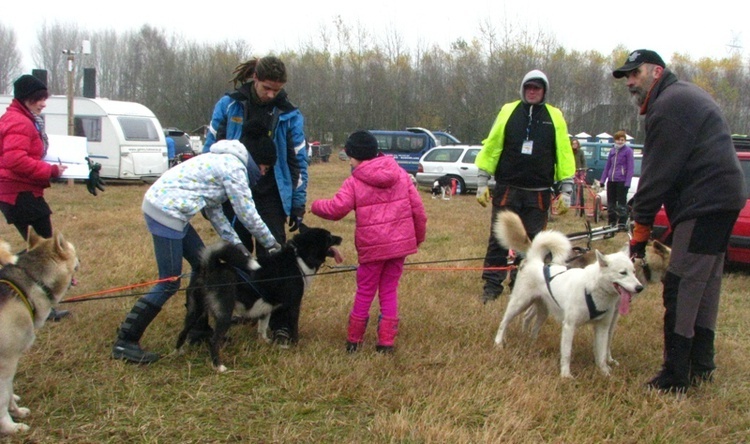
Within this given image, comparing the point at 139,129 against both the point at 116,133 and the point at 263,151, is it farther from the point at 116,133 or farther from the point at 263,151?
the point at 263,151

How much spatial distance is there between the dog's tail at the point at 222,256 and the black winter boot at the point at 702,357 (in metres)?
2.88

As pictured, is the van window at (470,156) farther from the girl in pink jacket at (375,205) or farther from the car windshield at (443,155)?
the girl in pink jacket at (375,205)

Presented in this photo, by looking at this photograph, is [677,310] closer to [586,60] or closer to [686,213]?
[686,213]

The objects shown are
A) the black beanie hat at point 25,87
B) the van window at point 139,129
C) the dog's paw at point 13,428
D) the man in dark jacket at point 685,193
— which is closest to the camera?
the dog's paw at point 13,428

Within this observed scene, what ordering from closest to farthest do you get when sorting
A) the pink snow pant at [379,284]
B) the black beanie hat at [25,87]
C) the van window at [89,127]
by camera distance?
the pink snow pant at [379,284], the black beanie hat at [25,87], the van window at [89,127]

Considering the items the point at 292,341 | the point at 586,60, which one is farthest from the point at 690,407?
the point at 586,60

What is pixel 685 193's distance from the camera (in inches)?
133

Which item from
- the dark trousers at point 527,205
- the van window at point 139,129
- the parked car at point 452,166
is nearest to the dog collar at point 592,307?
the dark trousers at point 527,205

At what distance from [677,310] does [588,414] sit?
826 millimetres

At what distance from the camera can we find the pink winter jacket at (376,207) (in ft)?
12.7

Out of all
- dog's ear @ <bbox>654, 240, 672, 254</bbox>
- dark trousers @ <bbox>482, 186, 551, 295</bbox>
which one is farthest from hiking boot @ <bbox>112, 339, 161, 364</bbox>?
dog's ear @ <bbox>654, 240, 672, 254</bbox>

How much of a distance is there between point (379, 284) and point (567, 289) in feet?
4.21

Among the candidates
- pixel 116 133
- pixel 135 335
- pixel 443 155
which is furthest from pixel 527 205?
pixel 116 133

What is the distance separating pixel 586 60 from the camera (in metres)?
42.1
